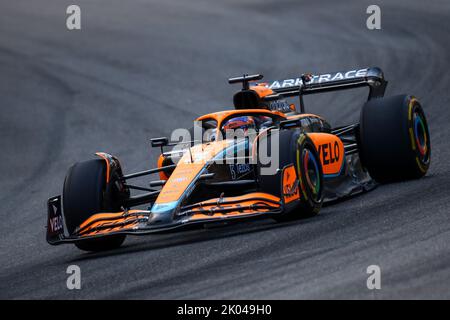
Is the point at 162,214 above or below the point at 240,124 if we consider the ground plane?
below

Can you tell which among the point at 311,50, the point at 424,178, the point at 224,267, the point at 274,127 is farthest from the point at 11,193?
the point at 311,50

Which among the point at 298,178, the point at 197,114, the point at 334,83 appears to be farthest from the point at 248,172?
the point at 197,114

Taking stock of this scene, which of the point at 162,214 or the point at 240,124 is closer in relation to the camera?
the point at 162,214

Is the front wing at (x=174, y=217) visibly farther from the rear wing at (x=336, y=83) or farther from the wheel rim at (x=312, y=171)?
the rear wing at (x=336, y=83)

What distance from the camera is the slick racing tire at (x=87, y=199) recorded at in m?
9.20

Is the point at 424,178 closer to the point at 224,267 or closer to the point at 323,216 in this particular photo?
the point at 323,216

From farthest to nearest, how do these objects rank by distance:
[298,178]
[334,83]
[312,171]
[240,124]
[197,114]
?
[197,114] → [334,83] → [240,124] → [312,171] → [298,178]

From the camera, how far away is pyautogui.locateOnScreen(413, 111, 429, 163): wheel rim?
35.7 feet

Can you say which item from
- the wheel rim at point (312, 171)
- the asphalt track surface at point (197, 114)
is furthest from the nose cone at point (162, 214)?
the wheel rim at point (312, 171)

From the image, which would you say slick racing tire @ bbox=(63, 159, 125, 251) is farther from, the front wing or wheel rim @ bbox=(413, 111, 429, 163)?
wheel rim @ bbox=(413, 111, 429, 163)

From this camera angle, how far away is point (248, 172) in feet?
32.4

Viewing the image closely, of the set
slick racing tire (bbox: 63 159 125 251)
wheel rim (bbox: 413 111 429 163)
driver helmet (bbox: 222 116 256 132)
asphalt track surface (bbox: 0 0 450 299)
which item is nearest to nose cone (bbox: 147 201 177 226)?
asphalt track surface (bbox: 0 0 450 299)

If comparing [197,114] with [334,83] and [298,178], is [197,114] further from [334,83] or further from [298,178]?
[298,178]

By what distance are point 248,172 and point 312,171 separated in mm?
680
